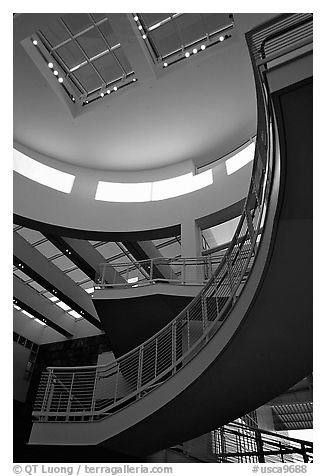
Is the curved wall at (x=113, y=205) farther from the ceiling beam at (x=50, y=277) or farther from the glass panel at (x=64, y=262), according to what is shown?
the glass panel at (x=64, y=262)

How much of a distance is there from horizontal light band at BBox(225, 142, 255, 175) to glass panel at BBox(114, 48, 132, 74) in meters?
4.08

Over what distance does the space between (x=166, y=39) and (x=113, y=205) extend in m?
5.04

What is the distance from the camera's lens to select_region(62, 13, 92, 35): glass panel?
34.6 ft

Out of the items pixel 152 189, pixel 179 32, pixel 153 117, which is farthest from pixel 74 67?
pixel 152 189

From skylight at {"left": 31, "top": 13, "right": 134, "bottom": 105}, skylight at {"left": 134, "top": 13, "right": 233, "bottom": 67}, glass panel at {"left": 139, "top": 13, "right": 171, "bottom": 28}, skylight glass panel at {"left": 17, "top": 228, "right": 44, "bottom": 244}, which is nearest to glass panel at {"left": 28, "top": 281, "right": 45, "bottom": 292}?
skylight glass panel at {"left": 17, "top": 228, "right": 44, "bottom": 244}

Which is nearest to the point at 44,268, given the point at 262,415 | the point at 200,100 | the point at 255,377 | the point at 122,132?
the point at 122,132

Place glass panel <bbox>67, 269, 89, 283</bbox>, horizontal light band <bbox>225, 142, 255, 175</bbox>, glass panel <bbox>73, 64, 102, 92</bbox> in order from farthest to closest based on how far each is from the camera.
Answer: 1. glass panel <bbox>67, 269, 89, 283</bbox>
2. horizontal light band <bbox>225, 142, 255, 175</bbox>
3. glass panel <bbox>73, 64, 102, 92</bbox>

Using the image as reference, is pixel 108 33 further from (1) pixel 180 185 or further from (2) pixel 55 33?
(1) pixel 180 185

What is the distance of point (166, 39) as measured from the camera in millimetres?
10984

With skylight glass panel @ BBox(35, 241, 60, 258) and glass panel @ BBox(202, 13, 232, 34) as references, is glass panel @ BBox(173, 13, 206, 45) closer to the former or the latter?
glass panel @ BBox(202, 13, 232, 34)

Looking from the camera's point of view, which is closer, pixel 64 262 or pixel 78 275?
pixel 64 262

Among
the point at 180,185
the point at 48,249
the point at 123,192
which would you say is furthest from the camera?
the point at 48,249

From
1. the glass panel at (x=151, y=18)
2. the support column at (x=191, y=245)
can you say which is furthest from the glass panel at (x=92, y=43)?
the support column at (x=191, y=245)
